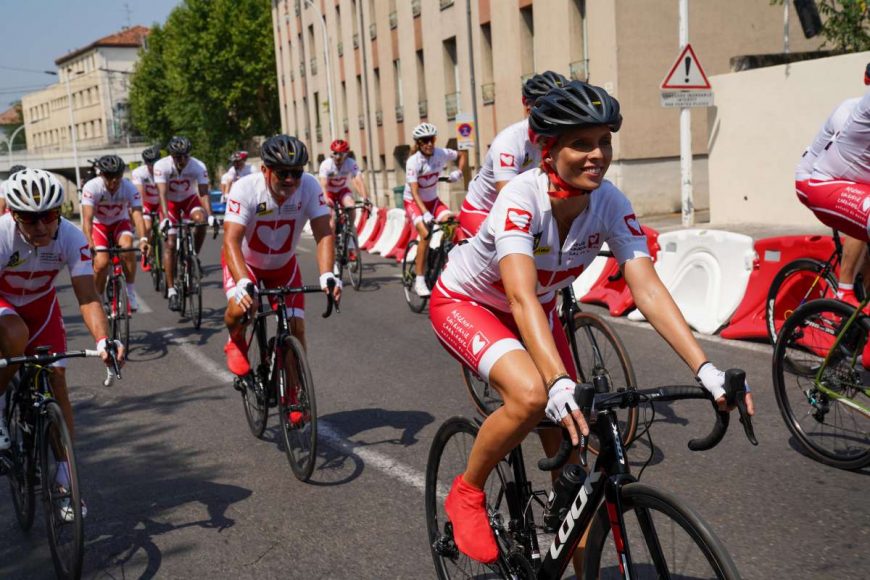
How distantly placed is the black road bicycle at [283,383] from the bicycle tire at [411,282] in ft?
16.1

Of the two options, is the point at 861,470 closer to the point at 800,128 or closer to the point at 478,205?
the point at 478,205

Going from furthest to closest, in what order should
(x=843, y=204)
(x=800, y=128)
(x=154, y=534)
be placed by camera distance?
1. (x=800, y=128)
2. (x=843, y=204)
3. (x=154, y=534)

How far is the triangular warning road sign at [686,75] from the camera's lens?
15.2m

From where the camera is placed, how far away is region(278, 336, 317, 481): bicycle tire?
18.4 feet

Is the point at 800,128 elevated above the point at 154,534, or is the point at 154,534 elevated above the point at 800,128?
the point at 800,128

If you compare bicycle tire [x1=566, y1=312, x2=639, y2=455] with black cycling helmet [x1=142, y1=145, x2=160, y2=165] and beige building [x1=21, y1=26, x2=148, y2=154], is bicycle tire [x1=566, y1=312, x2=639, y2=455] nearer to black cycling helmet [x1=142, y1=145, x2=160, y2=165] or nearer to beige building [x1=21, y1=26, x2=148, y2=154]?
black cycling helmet [x1=142, y1=145, x2=160, y2=165]

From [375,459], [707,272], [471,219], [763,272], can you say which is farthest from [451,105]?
[375,459]

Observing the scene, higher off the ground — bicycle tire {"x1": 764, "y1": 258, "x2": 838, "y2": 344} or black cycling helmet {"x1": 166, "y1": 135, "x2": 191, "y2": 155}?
black cycling helmet {"x1": 166, "y1": 135, "x2": 191, "y2": 155}

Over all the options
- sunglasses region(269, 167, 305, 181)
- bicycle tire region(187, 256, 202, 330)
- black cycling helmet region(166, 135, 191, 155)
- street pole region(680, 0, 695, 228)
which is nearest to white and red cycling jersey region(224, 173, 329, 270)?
sunglasses region(269, 167, 305, 181)

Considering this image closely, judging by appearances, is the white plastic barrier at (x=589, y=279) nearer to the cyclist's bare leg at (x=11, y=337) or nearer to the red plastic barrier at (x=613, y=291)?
the red plastic barrier at (x=613, y=291)

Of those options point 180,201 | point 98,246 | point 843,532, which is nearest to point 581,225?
point 843,532

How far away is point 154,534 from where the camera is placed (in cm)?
497

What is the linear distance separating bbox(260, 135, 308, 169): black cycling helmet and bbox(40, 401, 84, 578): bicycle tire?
7.08 feet

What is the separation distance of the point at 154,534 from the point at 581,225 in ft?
9.42
